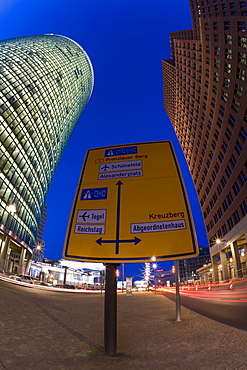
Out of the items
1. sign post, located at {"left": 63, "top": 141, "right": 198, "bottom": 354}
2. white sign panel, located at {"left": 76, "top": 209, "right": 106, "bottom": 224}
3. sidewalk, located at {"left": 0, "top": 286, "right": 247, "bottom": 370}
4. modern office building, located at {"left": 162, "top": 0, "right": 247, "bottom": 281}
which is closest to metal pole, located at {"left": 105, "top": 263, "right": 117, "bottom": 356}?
sign post, located at {"left": 63, "top": 141, "right": 198, "bottom": 354}

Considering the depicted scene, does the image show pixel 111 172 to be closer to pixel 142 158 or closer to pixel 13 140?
pixel 142 158

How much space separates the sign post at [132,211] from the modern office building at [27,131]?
2906cm

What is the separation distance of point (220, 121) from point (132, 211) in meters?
53.2

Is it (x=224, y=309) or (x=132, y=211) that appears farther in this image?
(x=224, y=309)

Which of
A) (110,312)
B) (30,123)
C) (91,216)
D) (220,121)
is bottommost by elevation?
(110,312)

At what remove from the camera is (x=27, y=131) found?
49.5 m

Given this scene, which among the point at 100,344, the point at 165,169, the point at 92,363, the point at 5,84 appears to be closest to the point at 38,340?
the point at 100,344

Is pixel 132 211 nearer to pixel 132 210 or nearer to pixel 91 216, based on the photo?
pixel 132 210

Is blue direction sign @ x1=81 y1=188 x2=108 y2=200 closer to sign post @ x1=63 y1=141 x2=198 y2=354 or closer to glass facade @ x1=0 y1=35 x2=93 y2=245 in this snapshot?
sign post @ x1=63 y1=141 x2=198 y2=354

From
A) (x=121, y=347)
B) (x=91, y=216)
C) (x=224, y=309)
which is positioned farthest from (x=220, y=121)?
(x=121, y=347)

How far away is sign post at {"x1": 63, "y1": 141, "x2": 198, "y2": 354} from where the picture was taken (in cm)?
315

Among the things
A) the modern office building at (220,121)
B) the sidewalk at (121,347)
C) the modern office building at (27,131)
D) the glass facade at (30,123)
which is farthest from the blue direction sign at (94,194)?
the glass facade at (30,123)

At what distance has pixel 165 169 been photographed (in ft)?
13.1

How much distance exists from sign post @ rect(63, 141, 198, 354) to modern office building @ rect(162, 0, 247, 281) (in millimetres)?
32277
